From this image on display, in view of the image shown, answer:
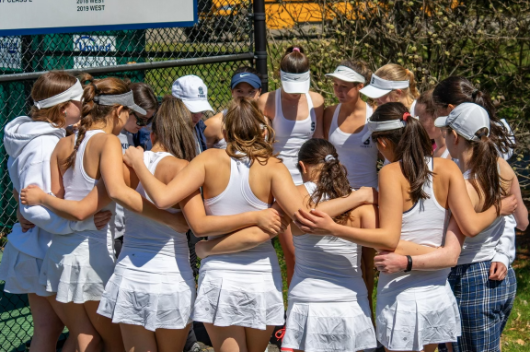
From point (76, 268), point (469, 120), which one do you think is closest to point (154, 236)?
point (76, 268)

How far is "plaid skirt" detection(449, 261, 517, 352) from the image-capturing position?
10.6 ft

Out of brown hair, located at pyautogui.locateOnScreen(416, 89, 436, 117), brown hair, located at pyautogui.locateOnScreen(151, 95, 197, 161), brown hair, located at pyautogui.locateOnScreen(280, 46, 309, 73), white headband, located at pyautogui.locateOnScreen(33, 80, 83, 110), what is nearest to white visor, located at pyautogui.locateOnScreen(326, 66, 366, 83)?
brown hair, located at pyautogui.locateOnScreen(280, 46, 309, 73)

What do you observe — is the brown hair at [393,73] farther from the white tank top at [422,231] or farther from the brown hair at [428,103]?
the white tank top at [422,231]

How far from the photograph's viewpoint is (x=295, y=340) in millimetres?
3037

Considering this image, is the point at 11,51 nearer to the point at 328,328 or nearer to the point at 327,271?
the point at 327,271

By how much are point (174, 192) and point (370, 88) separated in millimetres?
1828

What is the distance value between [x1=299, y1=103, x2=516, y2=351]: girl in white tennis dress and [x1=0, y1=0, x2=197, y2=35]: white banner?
7.16 feet

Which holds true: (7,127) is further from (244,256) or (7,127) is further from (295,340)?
(295,340)

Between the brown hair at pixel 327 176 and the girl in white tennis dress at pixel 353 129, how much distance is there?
3.83ft

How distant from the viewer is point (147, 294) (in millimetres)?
3137

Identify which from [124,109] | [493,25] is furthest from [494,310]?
[493,25]

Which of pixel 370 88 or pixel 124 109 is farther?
pixel 370 88

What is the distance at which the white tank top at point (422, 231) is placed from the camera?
3006 mm

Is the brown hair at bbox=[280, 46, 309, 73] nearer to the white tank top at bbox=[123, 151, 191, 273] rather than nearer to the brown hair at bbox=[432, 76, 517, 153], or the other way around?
the brown hair at bbox=[432, 76, 517, 153]
